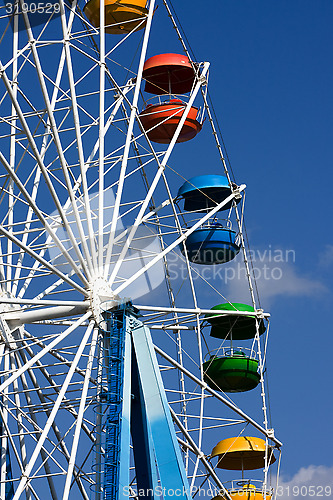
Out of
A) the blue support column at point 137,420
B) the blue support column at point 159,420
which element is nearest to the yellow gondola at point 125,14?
the blue support column at point 137,420

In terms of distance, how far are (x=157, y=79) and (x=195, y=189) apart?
9.92 ft

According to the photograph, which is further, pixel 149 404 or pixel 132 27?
pixel 132 27

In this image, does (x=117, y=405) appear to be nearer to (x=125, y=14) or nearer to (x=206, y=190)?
(x=206, y=190)

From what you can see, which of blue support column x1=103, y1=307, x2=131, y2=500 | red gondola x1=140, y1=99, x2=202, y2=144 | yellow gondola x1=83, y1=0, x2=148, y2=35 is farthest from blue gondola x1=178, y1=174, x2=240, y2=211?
blue support column x1=103, y1=307, x2=131, y2=500

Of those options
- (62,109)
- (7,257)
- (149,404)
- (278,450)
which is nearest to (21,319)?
(7,257)

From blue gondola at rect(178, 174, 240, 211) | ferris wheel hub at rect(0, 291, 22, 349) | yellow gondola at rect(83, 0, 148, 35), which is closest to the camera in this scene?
ferris wheel hub at rect(0, 291, 22, 349)

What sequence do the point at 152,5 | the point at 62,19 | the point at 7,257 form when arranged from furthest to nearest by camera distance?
the point at 152,5 < the point at 7,257 < the point at 62,19

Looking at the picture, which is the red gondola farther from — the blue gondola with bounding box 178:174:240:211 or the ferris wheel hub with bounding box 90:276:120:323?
the ferris wheel hub with bounding box 90:276:120:323

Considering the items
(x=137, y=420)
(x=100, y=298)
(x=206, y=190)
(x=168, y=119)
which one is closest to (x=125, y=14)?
(x=168, y=119)

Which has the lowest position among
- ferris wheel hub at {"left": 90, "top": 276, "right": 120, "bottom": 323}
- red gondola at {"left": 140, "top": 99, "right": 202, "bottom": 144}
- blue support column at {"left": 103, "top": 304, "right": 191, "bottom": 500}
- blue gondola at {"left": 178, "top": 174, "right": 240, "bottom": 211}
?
blue support column at {"left": 103, "top": 304, "right": 191, "bottom": 500}

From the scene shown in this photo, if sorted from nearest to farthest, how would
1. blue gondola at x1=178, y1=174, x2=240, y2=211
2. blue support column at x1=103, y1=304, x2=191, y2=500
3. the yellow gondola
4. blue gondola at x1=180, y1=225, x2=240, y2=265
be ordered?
blue support column at x1=103, y1=304, x2=191, y2=500 → the yellow gondola → blue gondola at x1=180, y1=225, x2=240, y2=265 → blue gondola at x1=178, y1=174, x2=240, y2=211

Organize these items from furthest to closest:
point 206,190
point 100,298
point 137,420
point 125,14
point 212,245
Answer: point 206,190 < point 212,245 < point 125,14 < point 100,298 < point 137,420

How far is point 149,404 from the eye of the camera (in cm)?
1955

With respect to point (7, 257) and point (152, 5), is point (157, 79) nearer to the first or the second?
point (152, 5)
